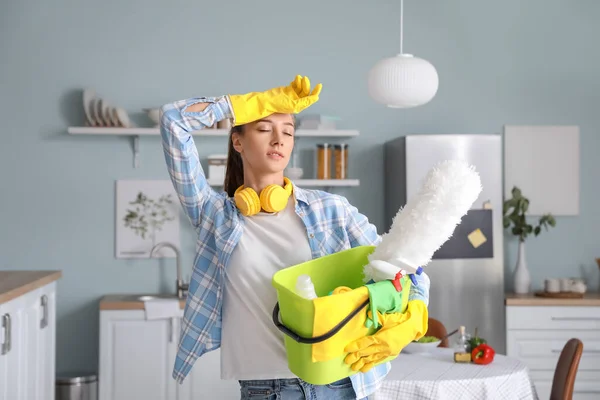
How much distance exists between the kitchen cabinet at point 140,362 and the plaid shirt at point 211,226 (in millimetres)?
2731

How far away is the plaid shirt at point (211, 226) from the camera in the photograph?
1669mm

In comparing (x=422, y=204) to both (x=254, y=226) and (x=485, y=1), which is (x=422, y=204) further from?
(x=485, y=1)

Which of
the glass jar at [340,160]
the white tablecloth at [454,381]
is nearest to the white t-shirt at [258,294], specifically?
the white tablecloth at [454,381]

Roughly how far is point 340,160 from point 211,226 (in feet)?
10.1

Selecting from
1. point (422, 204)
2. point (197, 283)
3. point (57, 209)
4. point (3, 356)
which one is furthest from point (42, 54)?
point (422, 204)

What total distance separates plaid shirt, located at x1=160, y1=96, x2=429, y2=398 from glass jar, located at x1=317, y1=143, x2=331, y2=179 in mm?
2974

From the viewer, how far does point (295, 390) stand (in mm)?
1645

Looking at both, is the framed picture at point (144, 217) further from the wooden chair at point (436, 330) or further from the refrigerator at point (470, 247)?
the wooden chair at point (436, 330)

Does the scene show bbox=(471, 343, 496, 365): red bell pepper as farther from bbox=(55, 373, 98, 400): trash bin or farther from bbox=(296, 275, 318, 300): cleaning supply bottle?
bbox=(55, 373, 98, 400): trash bin

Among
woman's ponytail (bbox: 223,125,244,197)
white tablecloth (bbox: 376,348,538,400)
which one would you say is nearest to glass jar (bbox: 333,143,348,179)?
white tablecloth (bbox: 376,348,538,400)

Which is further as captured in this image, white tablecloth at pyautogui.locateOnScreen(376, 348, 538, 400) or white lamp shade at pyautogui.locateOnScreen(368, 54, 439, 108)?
white lamp shade at pyautogui.locateOnScreen(368, 54, 439, 108)

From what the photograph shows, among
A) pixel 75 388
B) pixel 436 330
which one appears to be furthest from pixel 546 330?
pixel 75 388

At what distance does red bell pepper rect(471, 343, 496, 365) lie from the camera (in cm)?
316

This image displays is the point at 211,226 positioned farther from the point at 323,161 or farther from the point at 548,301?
the point at 548,301
